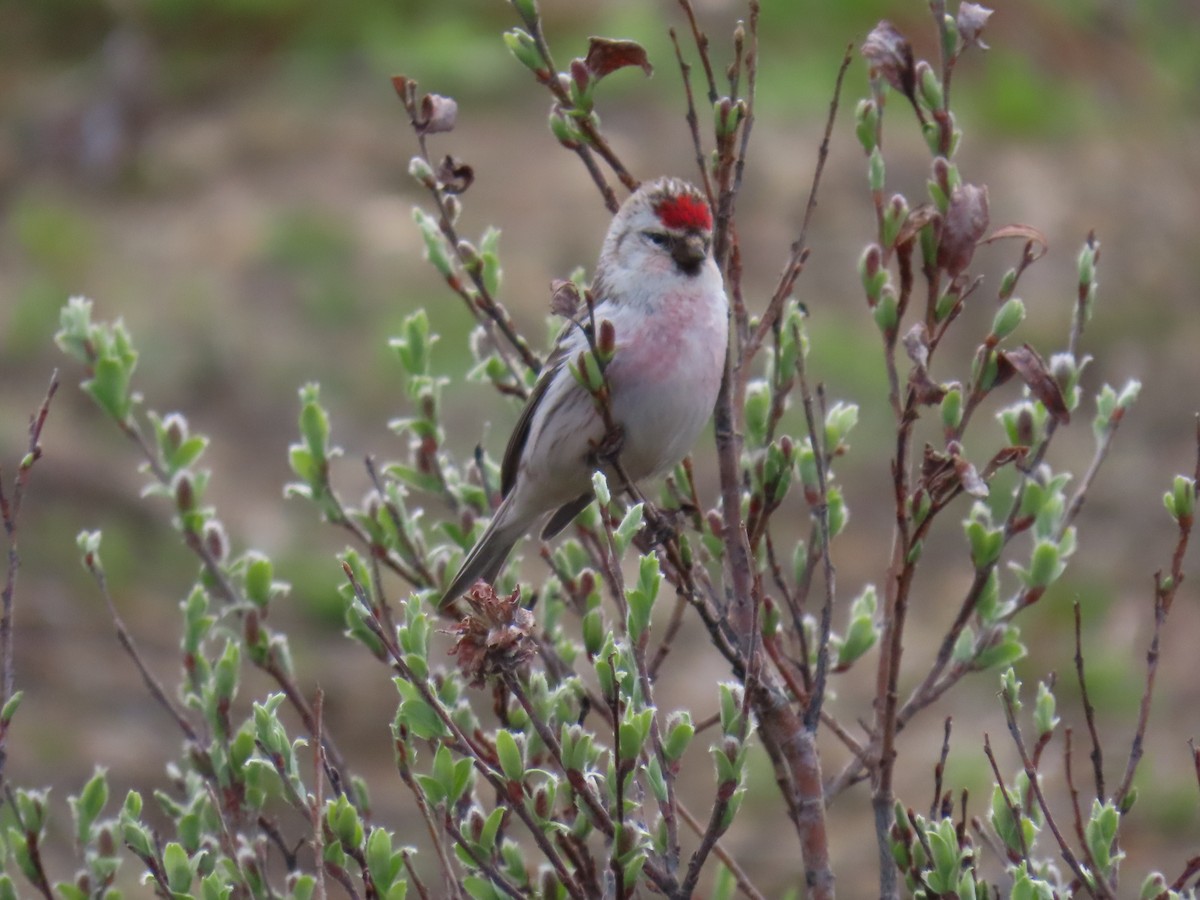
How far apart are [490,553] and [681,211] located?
0.95 meters

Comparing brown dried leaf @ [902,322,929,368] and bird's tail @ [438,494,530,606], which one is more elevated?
bird's tail @ [438,494,530,606]

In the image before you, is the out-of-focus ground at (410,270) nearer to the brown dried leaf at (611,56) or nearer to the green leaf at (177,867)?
the green leaf at (177,867)

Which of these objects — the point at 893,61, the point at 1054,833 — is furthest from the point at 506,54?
the point at 1054,833

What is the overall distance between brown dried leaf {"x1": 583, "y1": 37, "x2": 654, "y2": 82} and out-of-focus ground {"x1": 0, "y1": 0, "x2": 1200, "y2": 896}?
4.23m

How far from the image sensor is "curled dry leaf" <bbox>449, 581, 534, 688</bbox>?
246 cm

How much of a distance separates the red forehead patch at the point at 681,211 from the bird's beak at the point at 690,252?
0.12ft

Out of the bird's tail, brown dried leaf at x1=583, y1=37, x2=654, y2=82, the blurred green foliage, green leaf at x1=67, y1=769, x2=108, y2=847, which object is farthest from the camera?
the blurred green foliage

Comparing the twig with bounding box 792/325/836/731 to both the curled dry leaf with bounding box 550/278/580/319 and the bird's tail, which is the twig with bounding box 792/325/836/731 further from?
the bird's tail

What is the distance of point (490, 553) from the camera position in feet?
12.4

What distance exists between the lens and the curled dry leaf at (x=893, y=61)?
2.90 meters

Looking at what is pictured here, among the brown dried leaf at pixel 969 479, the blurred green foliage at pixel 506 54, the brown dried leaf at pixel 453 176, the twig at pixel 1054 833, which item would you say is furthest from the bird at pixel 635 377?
the blurred green foliage at pixel 506 54

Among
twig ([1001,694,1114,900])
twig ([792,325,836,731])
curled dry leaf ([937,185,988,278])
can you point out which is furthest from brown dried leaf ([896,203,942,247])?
twig ([1001,694,1114,900])

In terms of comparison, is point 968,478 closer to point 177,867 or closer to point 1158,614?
point 1158,614

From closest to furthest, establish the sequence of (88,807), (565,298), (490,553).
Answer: (565,298), (88,807), (490,553)
